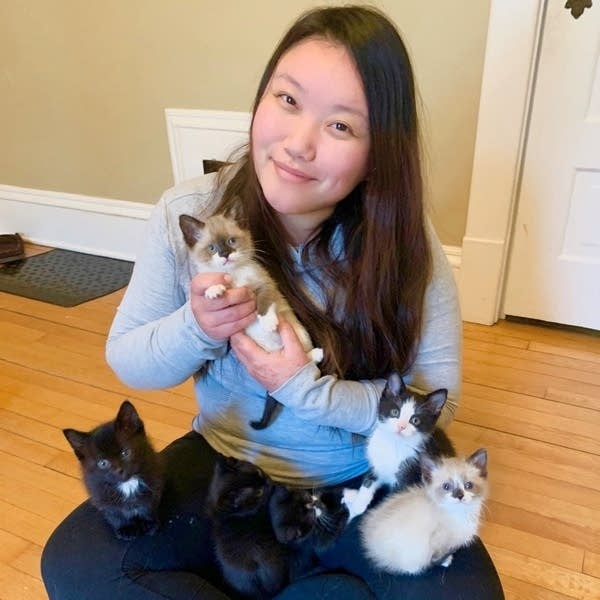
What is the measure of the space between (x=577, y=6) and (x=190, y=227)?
1553 mm

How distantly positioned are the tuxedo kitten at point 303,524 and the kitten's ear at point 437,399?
0.78 feet

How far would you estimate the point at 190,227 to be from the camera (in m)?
Answer: 0.97

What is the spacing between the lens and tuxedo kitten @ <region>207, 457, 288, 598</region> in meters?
0.94

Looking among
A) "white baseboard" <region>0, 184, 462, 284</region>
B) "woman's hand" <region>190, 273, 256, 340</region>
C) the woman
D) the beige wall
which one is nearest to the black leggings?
the woman

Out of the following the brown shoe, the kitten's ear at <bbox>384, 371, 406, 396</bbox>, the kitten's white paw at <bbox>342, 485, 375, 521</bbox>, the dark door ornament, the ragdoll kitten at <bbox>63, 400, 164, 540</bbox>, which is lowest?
the brown shoe

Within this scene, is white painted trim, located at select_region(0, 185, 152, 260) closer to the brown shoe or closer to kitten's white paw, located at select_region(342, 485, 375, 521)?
the brown shoe

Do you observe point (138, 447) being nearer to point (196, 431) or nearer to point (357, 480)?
point (196, 431)

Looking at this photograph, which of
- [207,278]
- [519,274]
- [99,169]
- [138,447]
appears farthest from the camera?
[99,169]

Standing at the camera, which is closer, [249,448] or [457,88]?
[249,448]

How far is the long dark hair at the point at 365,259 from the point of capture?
3.21ft

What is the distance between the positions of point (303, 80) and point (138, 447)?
0.65 metres

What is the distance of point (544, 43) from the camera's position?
6.27 ft

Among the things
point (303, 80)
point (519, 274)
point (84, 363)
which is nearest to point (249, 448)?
point (303, 80)

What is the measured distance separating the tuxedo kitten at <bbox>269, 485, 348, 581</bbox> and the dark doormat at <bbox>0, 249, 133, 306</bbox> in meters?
1.83
